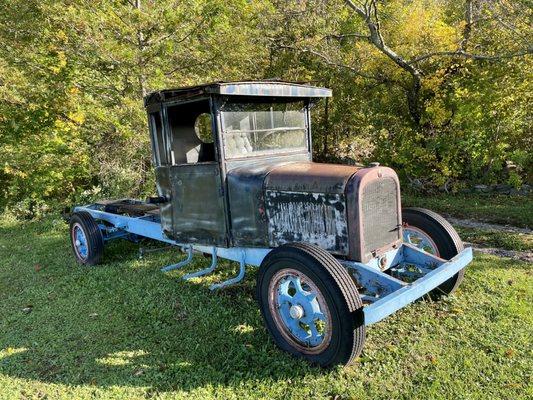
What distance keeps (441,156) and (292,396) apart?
7945 mm

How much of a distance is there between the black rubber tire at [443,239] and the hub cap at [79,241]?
14.6 ft

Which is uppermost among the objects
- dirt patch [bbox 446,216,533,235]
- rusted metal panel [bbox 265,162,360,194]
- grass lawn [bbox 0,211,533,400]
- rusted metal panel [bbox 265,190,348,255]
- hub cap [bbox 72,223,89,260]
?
rusted metal panel [bbox 265,162,360,194]

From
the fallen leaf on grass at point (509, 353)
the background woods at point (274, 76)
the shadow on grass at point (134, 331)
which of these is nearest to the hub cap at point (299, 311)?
the shadow on grass at point (134, 331)

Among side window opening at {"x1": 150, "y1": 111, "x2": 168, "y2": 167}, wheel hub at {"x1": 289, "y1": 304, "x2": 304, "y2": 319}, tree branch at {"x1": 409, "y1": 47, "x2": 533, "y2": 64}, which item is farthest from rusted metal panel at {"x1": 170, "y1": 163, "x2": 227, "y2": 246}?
tree branch at {"x1": 409, "y1": 47, "x2": 533, "y2": 64}

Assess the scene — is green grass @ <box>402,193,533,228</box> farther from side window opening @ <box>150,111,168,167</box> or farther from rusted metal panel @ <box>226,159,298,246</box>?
side window opening @ <box>150,111,168,167</box>

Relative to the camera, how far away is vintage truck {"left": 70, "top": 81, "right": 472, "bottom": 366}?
3.10 m

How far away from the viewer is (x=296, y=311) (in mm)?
3256

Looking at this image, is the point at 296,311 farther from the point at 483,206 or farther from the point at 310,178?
the point at 483,206

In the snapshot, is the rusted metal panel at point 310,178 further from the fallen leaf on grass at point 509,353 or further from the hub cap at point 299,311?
the fallen leaf on grass at point 509,353

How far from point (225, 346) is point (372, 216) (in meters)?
1.64

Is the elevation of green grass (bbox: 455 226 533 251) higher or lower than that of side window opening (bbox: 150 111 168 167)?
lower

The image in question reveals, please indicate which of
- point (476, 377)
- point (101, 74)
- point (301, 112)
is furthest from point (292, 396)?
point (101, 74)

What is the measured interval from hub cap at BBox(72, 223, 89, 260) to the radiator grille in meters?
4.17

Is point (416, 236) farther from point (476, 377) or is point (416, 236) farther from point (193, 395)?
point (193, 395)
